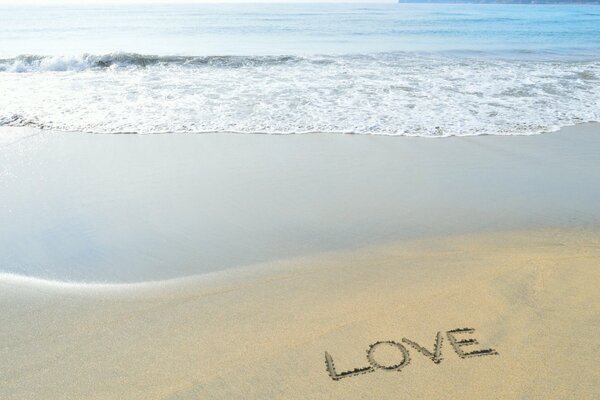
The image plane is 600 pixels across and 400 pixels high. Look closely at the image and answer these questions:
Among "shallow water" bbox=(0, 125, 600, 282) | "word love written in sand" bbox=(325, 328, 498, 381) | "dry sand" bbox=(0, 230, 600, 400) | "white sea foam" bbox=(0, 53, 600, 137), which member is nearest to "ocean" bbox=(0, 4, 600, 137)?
"white sea foam" bbox=(0, 53, 600, 137)

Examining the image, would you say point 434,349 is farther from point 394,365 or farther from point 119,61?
point 119,61

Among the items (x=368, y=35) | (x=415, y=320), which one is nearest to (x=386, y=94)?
(x=415, y=320)

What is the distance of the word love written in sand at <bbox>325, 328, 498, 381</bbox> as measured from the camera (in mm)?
2592

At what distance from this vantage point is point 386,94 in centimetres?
1009

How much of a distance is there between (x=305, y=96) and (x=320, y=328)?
25.1 feet

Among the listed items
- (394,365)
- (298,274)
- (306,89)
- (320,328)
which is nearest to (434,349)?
(394,365)

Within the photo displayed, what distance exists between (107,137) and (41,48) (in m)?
16.9

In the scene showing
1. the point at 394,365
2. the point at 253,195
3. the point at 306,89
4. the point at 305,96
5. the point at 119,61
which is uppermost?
the point at 119,61

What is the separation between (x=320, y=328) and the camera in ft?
9.73

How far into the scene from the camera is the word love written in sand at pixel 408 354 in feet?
8.50

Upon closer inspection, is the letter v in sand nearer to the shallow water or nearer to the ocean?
the shallow water

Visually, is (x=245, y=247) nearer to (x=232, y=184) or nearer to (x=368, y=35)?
(x=232, y=184)

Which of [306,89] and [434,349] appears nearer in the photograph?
[434,349]

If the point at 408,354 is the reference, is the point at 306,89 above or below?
above
